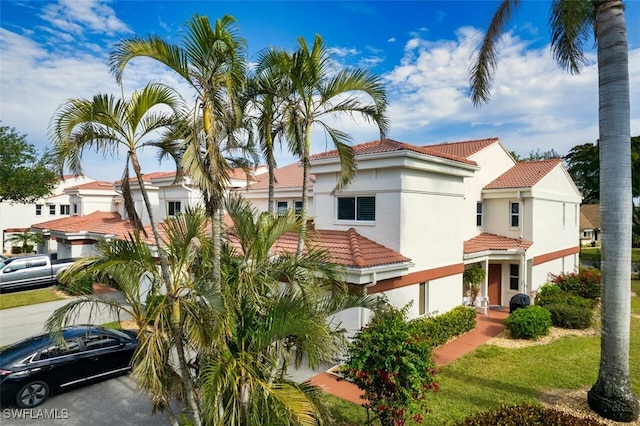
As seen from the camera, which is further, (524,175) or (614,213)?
(524,175)

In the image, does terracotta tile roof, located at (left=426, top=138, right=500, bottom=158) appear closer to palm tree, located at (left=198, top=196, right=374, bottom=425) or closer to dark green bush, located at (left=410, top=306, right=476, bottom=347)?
dark green bush, located at (left=410, top=306, right=476, bottom=347)

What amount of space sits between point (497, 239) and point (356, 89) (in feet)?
46.6

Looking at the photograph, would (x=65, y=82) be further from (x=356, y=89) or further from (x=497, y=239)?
(x=497, y=239)

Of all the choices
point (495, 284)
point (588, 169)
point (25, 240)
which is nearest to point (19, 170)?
point (25, 240)

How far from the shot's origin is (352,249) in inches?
454

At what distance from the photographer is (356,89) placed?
7.82 m

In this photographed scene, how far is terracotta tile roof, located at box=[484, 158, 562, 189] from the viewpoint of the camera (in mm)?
18531

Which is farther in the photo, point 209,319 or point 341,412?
point 341,412

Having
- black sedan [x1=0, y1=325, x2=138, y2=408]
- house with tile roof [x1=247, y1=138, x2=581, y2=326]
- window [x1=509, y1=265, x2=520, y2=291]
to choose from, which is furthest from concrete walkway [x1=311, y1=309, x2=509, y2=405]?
black sedan [x1=0, y1=325, x2=138, y2=408]

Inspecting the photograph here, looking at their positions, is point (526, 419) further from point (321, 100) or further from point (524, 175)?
point (524, 175)

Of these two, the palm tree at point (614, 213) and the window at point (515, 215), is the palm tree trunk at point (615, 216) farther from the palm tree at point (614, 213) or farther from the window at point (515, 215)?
the window at point (515, 215)

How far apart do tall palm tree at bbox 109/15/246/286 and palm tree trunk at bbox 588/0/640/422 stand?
25.3ft

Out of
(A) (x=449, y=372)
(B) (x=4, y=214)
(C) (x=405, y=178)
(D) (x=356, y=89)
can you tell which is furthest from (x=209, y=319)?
(B) (x=4, y=214)

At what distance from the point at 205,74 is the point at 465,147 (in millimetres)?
18194
